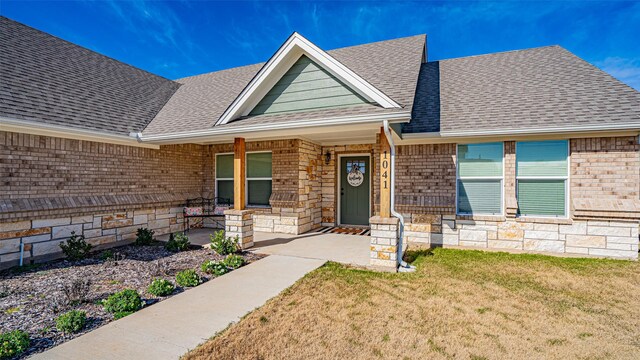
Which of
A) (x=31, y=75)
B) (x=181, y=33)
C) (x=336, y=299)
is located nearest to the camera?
(x=336, y=299)

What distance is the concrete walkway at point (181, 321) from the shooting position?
2949mm

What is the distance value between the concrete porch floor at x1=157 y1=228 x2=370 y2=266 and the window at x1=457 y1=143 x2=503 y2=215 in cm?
271

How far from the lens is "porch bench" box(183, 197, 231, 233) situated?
9.31 metres

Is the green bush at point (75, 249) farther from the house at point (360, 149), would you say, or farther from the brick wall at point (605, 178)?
the brick wall at point (605, 178)

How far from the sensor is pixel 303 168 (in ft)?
29.4

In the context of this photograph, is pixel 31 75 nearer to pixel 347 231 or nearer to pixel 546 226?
pixel 347 231

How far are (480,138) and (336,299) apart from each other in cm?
523

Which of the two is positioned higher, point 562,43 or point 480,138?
point 562,43

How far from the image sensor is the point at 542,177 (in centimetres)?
679

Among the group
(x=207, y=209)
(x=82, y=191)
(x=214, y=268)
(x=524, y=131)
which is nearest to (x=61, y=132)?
(x=82, y=191)

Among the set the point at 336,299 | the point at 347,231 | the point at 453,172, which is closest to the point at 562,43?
the point at 453,172

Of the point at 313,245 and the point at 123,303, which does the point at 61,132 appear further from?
the point at 313,245

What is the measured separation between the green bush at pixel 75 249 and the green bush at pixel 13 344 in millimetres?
3813

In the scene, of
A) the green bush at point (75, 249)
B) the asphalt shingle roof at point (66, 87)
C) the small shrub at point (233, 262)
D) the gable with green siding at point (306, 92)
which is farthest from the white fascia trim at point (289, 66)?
the green bush at point (75, 249)
